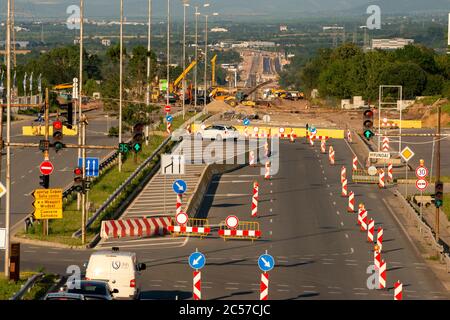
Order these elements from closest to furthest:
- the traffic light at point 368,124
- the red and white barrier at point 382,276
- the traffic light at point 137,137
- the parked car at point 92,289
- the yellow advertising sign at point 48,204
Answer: the parked car at point 92,289 < the red and white barrier at point 382,276 < the traffic light at point 137,137 < the yellow advertising sign at point 48,204 < the traffic light at point 368,124

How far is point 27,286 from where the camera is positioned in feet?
134

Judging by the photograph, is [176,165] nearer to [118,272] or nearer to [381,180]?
[381,180]

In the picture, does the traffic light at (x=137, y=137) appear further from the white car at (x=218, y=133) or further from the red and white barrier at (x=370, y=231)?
the white car at (x=218, y=133)

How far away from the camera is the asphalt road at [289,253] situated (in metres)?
45.1

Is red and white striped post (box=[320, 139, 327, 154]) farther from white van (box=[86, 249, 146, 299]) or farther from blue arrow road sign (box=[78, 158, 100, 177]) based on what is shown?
white van (box=[86, 249, 146, 299])

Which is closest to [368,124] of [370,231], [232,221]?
[370,231]

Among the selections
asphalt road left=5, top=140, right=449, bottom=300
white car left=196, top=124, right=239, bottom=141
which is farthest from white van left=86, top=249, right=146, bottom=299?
white car left=196, top=124, right=239, bottom=141

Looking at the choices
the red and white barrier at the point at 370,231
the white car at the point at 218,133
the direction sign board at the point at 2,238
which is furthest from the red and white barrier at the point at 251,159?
Answer: the direction sign board at the point at 2,238

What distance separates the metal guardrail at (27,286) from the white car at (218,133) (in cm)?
6349

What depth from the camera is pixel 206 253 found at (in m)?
54.0

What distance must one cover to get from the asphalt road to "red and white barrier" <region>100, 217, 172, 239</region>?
789 mm

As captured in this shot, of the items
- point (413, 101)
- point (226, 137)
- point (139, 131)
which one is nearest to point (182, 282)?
point (139, 131)

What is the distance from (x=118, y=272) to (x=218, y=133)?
6935 cm

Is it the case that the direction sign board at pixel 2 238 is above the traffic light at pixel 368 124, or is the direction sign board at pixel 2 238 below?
below
